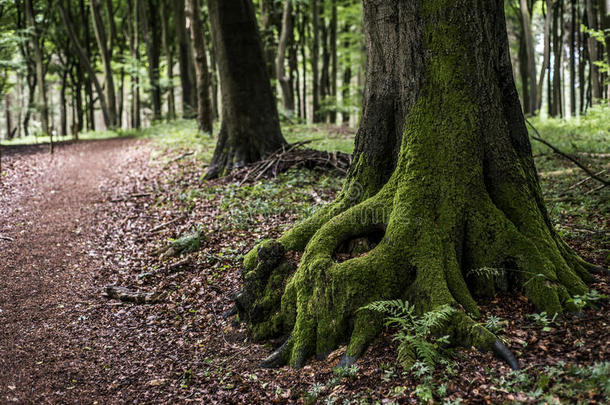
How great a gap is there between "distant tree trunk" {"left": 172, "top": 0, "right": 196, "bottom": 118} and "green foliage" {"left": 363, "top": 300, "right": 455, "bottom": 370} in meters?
21.9

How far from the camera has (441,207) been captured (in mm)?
4461

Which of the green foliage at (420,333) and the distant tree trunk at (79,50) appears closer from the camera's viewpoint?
the green foliage at (420,333)

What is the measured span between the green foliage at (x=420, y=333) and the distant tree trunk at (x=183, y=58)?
2190cm

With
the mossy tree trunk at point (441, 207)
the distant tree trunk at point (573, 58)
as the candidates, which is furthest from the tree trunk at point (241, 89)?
the distant tree trunk at point (573, 58)

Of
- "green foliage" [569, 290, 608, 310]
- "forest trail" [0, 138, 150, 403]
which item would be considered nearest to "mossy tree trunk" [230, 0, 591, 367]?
"green foliage" [569, 290, 608, 310]

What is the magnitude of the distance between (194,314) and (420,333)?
345cm

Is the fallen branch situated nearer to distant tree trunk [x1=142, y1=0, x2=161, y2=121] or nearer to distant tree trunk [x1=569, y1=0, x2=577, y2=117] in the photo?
distant tree trunk [x1=142, y1=0, x2=161, y2=121]

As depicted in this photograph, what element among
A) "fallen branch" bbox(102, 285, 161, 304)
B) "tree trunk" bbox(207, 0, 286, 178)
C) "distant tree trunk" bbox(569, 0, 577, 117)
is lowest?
"fallen branch" bbox(102, 285, 161, 304)

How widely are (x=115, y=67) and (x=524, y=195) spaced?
104 ft

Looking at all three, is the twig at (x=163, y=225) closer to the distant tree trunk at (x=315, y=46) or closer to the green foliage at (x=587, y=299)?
the green foliage at (x=587, y=299)

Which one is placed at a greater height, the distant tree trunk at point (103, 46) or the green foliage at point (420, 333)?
the distant tree trunk at point (103, 46)

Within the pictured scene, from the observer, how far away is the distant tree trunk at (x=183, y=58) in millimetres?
24203

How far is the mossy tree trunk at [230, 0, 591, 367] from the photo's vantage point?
14.0 feet

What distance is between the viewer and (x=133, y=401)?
437 cm
